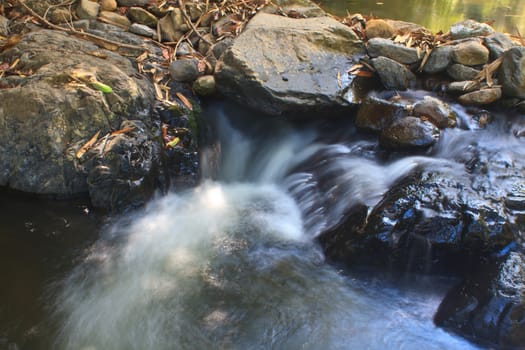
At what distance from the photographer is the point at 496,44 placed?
523cm

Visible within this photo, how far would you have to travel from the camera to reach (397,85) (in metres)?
5.16

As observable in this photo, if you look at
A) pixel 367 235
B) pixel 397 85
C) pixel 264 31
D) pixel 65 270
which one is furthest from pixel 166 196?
pixel 397 85

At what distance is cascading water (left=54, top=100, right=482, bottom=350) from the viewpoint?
304 cm

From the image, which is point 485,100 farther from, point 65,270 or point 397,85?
point 65,270

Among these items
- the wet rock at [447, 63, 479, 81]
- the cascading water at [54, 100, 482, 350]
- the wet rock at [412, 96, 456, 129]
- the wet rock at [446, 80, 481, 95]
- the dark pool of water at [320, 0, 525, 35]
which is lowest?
the cascading water at [54, 100, 482, 350]

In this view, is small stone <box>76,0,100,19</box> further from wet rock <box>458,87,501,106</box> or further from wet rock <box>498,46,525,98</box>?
wet rock <box>498,46,525,98</box>

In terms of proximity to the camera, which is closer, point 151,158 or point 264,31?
point 151,158

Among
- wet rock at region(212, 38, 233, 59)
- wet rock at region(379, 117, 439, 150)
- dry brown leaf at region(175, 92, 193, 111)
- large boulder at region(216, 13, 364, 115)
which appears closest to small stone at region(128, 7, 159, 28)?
wet rock at region(212, 38, 233, 59)

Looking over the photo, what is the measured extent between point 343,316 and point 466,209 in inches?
53.7

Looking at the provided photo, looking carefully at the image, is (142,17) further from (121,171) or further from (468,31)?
(468,31)

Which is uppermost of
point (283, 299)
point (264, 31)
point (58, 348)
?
point (264, 31)

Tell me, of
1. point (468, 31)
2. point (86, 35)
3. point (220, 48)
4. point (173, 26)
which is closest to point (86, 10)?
point (86, 35)

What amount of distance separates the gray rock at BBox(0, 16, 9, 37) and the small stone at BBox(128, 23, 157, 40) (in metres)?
1.53

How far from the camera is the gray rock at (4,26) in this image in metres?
5.29
